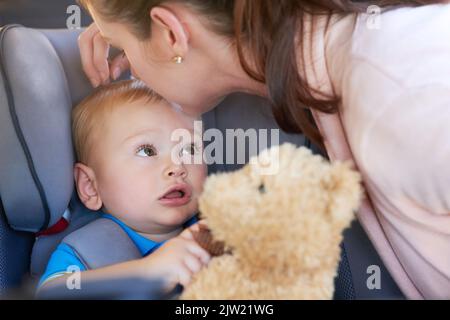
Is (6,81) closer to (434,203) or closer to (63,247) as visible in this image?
(63,247)

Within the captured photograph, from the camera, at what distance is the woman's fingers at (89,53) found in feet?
2.52

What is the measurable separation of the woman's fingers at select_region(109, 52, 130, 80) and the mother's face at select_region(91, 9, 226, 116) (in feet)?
0.06

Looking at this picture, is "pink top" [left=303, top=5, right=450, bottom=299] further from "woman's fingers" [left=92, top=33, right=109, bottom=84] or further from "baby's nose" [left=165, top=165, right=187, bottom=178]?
"woman's fingers" [left=92, top=33, right=109, bottom=84]

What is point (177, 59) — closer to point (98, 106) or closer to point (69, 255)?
point (98, 106)

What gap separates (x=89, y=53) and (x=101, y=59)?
28 millimetres

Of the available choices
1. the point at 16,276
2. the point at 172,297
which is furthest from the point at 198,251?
the point at 16,276

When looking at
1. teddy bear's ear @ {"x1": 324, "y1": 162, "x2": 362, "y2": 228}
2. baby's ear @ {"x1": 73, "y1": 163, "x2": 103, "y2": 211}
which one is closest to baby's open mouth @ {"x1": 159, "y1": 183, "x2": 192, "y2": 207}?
baby's ear @ {"x1": 73, "y1": 163, "x2": 103, "y2": 211}

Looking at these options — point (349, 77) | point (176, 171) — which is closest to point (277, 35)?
point (349, 77)

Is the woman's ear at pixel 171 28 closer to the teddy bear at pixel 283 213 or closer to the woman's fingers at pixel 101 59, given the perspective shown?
the woman's fingers at pixel 101 59

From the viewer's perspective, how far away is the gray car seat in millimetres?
738

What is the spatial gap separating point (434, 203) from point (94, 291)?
38 cm

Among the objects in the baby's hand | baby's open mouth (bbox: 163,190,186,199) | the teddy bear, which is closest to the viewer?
the teddy bear

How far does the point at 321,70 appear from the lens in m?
0.65

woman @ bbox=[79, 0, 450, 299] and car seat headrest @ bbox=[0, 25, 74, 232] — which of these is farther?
car seat headrest @ bbox=[0, 25, 74, 232]
